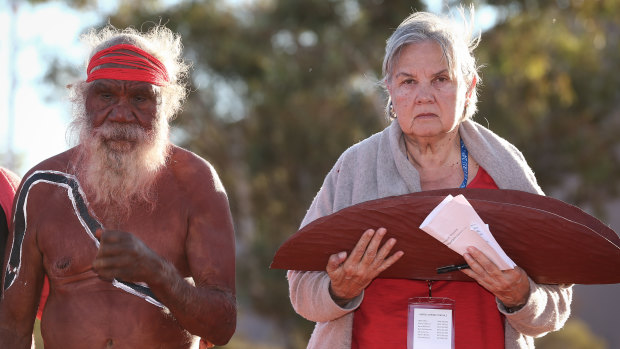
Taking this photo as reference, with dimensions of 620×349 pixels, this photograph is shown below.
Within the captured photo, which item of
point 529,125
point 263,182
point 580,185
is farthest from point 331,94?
point 580,185

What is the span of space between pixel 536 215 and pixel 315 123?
1588cm

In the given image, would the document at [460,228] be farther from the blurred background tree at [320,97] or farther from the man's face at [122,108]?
the blurred background tree at [320,97]

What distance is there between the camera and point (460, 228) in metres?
3.29

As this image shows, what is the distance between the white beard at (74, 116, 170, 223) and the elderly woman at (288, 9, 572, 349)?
28.7 inches

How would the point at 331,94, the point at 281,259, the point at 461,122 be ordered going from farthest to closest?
1. the point at 331,94
2. the point at 461,122
3. the point at 281,259

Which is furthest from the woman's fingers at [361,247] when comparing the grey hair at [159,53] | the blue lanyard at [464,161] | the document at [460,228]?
the grey hair at [159,53]

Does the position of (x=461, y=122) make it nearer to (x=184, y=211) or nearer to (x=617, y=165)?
(x=184, y=211)

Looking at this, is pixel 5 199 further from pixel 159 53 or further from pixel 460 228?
pixel 460 228

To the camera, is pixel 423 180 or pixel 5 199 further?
pixel 5 199

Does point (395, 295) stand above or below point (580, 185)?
below

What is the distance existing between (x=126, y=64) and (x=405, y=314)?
62.3 inches

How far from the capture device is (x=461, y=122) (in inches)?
163

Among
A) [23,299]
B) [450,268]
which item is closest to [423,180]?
[450,268]

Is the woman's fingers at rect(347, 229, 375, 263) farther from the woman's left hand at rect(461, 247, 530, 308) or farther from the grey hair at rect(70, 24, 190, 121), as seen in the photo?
the grey hair at rect(70, 24, 190, 121)
